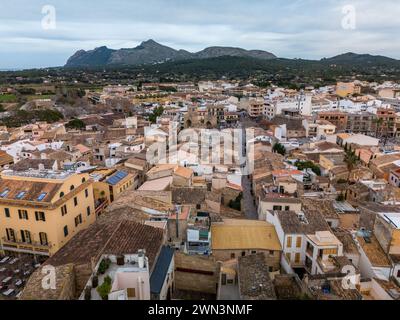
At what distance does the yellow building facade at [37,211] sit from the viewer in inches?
668

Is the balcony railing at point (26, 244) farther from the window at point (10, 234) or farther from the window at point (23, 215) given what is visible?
the window at point (23, 215)

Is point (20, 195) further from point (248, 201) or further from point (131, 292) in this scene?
point (248, 201)

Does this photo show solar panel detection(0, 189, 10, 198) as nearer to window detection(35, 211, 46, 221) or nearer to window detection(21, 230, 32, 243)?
window detection(21, 230, 32, 243)

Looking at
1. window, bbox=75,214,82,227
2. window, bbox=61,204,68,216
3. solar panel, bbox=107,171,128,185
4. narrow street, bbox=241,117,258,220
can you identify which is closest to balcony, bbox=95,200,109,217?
solar panel, bbox=107,171,128,185

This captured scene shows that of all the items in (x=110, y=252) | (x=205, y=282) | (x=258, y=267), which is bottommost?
(x=205, y=282)

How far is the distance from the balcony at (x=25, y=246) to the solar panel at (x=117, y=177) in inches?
293

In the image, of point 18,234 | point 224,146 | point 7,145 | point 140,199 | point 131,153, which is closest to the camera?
point 18,234

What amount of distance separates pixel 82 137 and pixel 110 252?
103 ft

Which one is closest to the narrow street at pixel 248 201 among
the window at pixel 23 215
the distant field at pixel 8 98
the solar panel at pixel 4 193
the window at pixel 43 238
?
the window at pixel 43 238

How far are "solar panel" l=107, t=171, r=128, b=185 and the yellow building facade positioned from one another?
5.07 m

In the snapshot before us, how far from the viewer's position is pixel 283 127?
4791 centimetres
